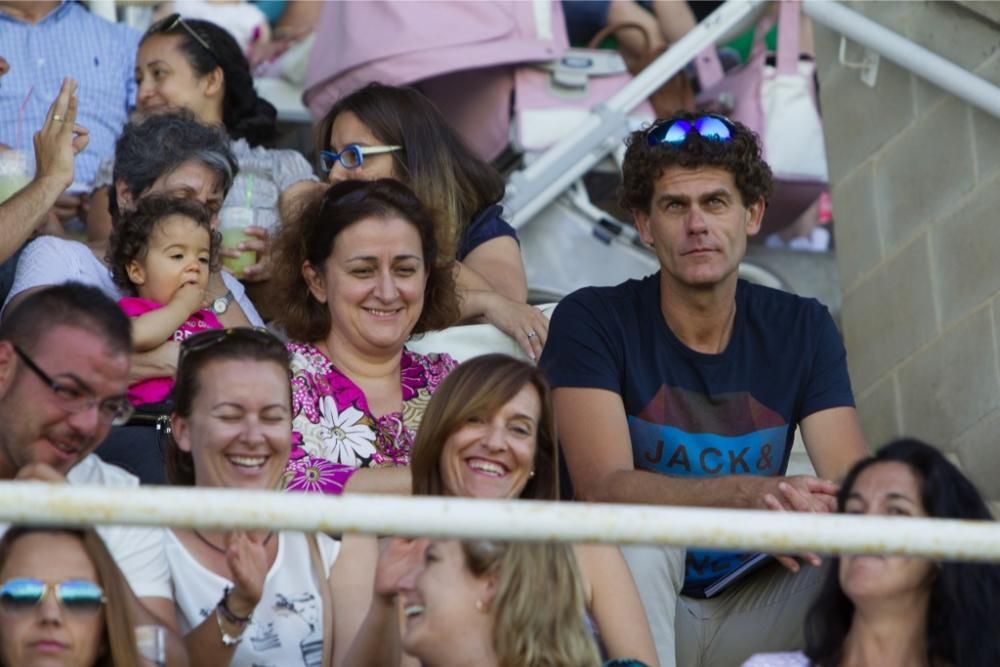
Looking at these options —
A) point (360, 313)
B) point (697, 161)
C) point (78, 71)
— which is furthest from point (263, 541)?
point (78, 71)

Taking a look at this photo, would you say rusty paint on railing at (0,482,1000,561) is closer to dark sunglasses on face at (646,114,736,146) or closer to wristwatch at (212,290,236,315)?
dark sunglasses on face at (646,114,736,146)

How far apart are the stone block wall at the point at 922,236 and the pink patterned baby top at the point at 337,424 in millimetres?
1446

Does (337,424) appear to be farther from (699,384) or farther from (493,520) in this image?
(493,520)

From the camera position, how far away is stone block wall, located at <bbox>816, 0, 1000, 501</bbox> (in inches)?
199

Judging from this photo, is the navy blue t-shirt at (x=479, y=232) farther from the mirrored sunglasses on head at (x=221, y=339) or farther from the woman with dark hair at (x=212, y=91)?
the mirrored sunglasses on head at (x=221, y=339)

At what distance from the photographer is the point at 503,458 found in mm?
3721

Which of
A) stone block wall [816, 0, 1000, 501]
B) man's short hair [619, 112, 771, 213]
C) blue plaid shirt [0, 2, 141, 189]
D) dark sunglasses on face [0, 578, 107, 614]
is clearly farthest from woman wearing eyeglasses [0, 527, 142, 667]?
blue plaid shirt [0, 2, 141, 189]

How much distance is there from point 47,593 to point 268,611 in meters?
0.59

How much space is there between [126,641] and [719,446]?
61.0 inches

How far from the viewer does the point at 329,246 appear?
14.6 feet

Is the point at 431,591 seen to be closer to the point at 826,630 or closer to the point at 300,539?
the point at 300,539

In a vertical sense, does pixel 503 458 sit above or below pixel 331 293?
below

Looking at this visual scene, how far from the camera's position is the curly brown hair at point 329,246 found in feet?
14.6

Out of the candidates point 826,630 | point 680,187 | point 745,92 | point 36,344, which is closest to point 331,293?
point 680,187
